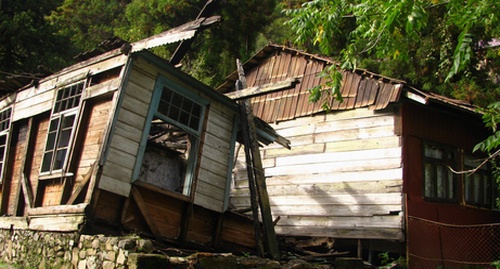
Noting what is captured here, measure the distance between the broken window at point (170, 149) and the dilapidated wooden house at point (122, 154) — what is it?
0.9 inches

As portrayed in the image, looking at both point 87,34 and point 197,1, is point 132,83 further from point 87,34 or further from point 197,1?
point 87,34

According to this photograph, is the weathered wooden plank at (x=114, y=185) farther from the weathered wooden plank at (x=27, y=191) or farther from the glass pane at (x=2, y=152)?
the glass pane at (x=2, y=152)

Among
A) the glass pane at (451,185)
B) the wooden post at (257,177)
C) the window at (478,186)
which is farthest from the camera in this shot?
the window at (478,186)

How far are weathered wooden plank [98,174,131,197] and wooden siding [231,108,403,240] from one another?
252 inches

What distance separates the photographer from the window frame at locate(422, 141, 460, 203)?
1220 cm

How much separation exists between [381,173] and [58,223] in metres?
7.80

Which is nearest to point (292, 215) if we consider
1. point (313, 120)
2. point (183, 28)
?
point (313, 120)

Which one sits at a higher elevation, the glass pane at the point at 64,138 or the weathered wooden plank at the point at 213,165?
the glass pane at the point at 64,138

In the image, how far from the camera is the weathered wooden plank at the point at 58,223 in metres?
7.77

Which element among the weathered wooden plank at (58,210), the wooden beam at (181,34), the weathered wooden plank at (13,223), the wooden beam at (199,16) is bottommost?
the weathered wooden plank at (13,223)

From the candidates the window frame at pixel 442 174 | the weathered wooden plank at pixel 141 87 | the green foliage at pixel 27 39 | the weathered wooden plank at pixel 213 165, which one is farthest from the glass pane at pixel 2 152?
the window frame at pixel 442 174

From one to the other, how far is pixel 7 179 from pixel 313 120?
27.3 feet

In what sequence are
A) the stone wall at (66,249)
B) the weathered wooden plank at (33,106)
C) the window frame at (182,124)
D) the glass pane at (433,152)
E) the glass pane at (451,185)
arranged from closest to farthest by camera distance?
the stone wall at (66,249)
the window frame at (182,124)
the weathered wooden plank at (33,106)
the glass pane at (433,152)
the glass pane at (451,185)

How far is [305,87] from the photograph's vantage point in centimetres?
1435
